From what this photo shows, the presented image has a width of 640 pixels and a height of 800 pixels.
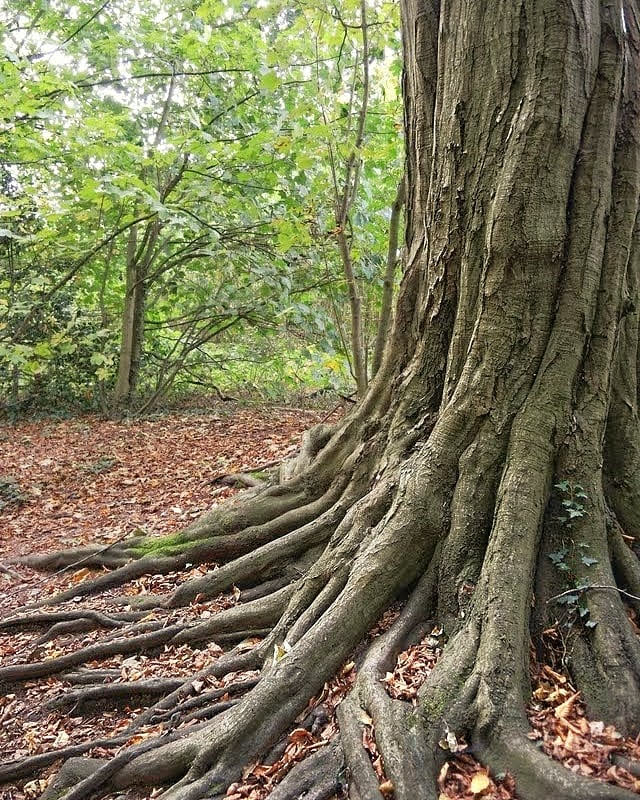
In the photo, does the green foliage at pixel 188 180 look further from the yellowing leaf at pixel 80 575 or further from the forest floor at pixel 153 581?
the yellowing leaf at pixel 80 575

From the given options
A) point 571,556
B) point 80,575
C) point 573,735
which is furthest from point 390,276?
point 573,735

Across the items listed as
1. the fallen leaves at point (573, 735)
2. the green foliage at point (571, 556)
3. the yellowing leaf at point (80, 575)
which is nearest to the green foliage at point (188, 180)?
the yellowing leaf at point (80, 575)

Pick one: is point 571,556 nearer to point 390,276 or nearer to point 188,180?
point 390,276

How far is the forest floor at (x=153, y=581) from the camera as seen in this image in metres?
2.06

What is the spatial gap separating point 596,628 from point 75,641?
131 inches

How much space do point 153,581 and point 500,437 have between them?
120 inches

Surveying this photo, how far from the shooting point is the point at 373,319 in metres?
11.6

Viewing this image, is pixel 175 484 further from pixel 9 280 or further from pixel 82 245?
pixel 9 280

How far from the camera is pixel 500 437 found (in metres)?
2.81

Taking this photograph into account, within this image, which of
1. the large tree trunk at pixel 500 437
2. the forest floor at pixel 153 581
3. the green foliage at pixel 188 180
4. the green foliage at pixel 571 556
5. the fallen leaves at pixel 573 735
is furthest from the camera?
the green foliage at pixel 188 180

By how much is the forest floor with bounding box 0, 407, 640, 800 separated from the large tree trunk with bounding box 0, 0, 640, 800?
10 centimetres

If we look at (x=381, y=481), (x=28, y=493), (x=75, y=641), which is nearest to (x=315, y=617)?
(x=381, y=481)

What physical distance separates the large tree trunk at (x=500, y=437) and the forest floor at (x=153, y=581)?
4.0 inches

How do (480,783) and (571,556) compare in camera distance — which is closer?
(480,783)
